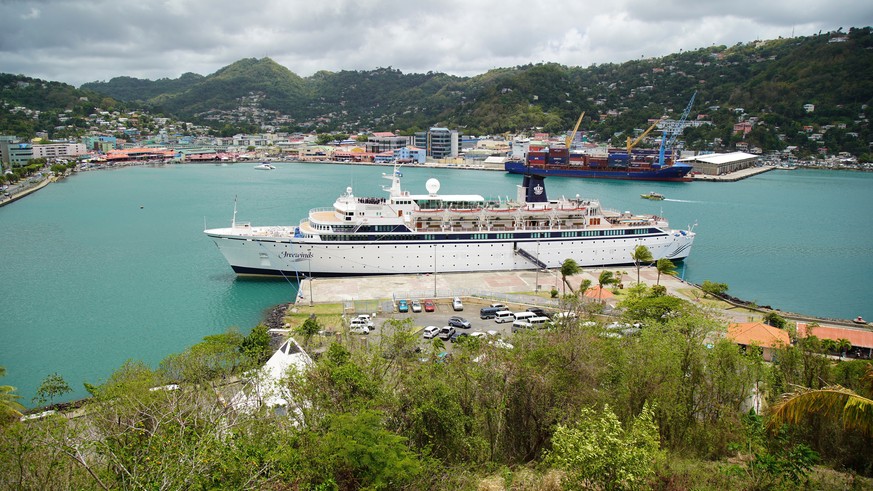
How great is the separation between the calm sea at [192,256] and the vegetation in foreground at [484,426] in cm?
984

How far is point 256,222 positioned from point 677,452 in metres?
35.9

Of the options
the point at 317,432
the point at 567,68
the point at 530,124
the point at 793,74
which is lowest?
the point at 317,432

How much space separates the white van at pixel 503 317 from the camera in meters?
19.2

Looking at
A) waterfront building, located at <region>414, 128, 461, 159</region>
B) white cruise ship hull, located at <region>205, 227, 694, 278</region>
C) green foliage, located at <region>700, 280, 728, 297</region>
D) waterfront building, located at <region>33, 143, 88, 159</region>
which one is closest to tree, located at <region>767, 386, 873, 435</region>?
green foliage, located at <region>700, 280, 728, 297</region>

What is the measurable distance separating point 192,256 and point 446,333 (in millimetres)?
19681

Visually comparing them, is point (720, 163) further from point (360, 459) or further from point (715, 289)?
point (360, 459)

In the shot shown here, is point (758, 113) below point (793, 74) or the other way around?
below

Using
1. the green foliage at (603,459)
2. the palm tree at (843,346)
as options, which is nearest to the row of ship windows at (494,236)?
the palm tree at (843,346)

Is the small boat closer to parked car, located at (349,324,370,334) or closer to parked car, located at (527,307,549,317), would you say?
parked car, located at (527,307,549,317)

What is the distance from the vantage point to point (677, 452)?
28.8 feet

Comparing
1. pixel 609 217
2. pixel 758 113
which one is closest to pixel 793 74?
pixel 758 113

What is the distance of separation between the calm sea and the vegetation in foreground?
388 inches

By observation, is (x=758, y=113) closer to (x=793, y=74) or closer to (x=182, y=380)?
(x=793, y=74)

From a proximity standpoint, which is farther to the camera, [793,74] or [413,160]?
[793,74]
